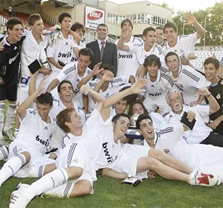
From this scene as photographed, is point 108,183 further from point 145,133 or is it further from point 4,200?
point 4,200

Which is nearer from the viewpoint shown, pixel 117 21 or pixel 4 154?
pixel 4 154

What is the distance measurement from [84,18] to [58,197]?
3603 cm

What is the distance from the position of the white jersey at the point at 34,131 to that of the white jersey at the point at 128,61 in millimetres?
2954

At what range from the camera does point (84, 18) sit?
38.0 meters

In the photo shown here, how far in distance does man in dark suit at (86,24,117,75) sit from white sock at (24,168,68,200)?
4.07 meters

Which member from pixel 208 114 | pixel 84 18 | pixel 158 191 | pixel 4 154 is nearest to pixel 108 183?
pixel 158 191

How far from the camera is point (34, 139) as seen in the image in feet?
14.9

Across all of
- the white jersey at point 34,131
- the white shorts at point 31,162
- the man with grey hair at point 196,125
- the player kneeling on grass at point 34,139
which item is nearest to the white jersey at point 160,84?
the man with grey hair at point 196,125

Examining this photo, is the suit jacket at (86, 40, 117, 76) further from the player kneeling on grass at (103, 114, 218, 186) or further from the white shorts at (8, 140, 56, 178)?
the white shorts at (8, 140, 56, 178)

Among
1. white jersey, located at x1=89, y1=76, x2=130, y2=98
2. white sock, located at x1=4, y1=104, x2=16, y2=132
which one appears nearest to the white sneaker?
white jersey, located at x1=89, y1=76, x2=130, y2=98

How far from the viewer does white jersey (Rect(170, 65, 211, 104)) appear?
5910mm

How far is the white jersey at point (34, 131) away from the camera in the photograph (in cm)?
452

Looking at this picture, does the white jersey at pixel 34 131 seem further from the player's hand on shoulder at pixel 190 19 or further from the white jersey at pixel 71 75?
the player's hand on shoulder at pixel 190 19

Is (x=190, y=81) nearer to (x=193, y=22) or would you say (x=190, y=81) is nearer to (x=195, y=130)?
(x=195, y=130)
